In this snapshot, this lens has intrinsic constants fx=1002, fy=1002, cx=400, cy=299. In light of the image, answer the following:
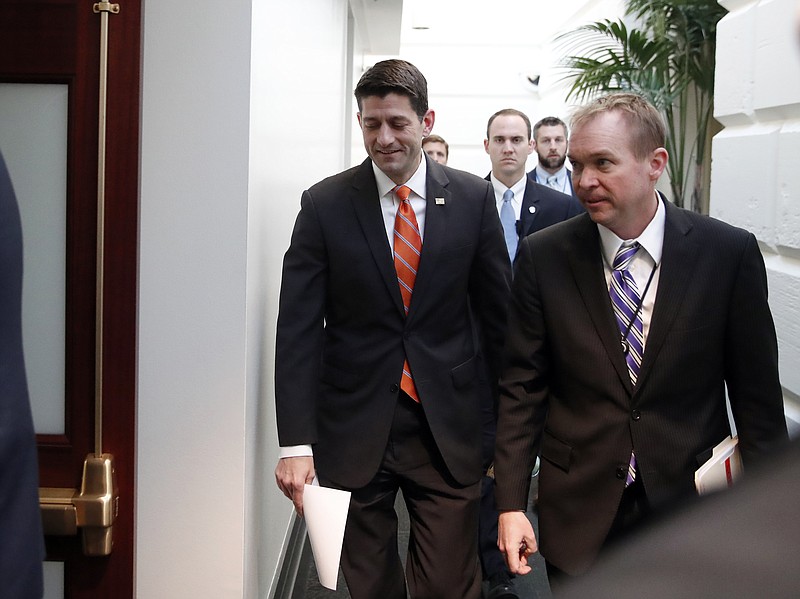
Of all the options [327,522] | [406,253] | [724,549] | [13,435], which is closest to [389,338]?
[406,253]

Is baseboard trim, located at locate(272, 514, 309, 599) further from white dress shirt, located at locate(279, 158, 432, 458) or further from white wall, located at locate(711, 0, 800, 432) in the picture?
white wall, located at locate(711, 0, 800, 432)

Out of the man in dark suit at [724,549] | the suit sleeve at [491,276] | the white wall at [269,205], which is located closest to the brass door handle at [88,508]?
the white wall at [269,205]

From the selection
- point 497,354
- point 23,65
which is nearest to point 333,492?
point 497,354

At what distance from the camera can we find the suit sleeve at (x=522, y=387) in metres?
2.50

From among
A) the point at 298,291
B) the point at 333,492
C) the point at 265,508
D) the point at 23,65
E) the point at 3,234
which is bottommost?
the point at 265,508

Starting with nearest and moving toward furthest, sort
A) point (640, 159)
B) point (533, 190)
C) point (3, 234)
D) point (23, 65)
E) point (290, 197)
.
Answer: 1. point (3, 234)
2. point (640, 159)
3. point (23, 65)
4. point (290, 197)
5. point (533, 190)

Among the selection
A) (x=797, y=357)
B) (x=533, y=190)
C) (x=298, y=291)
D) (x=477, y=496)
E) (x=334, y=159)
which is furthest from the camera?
(x=334, y=159)

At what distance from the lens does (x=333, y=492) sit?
107 inches

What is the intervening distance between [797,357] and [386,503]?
145 centimetres

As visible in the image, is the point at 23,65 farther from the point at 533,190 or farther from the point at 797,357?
the point at 533,190

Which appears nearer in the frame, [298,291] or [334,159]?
[298,291]

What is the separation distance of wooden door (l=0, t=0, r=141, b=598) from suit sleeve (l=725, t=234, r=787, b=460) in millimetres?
1535

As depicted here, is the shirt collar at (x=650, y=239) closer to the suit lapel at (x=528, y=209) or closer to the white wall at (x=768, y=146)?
the white wall at (x=768, y=146)

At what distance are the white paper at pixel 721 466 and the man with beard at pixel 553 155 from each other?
16.4ft
